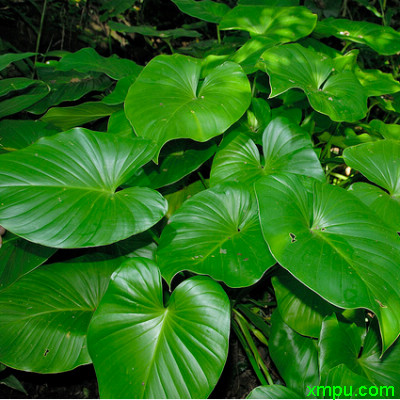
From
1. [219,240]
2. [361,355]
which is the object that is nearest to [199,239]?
[219,240]

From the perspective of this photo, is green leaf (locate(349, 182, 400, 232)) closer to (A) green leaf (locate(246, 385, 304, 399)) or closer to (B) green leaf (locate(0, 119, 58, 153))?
(A) green leaf (locate(246, 385, 304, 399))

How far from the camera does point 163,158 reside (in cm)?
128

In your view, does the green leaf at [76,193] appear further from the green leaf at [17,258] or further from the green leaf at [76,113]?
the green leaf at [76,113]

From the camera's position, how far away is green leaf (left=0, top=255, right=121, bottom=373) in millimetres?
889

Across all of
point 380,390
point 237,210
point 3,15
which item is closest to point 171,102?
point 237,210

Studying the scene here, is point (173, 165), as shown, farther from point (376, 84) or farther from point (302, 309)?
point (376, 84)

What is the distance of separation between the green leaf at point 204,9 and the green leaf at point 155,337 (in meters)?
1.39

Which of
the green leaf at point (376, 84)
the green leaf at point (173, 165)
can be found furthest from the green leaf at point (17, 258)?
the green leaf at point (376, 84)

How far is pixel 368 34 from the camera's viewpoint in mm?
1607

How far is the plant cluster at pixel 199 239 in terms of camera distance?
749mm

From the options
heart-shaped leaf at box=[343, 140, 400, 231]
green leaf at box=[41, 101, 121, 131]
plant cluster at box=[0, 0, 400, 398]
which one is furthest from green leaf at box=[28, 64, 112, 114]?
heart-shaped leaf at box=[343, 140, 400, 231]

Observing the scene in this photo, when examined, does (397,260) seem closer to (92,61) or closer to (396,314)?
(396,314)

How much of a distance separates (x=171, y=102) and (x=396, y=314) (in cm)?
84

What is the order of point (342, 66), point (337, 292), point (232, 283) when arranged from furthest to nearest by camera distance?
point (342, 66) → point (232, 283) → point (337, 292)
